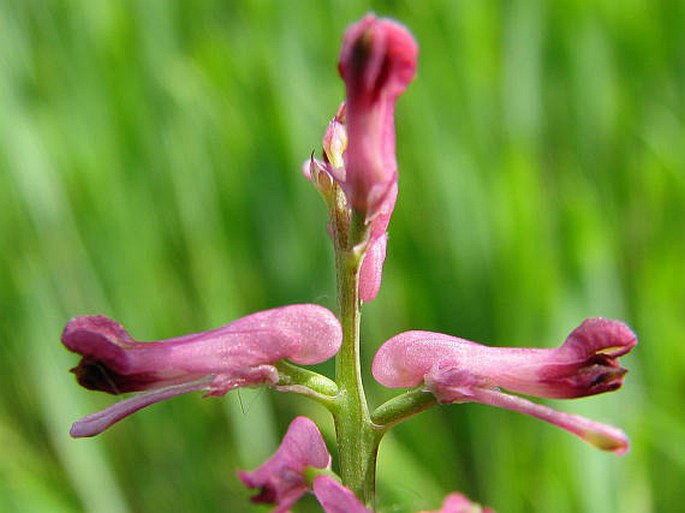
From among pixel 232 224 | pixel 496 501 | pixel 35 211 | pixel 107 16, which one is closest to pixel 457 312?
pixel 496 501

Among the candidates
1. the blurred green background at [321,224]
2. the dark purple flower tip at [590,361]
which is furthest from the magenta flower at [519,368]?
the blurred green background at [321,224]

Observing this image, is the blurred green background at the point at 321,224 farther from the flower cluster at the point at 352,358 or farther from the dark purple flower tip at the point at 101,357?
the dark purple flower tip at the point at 101,357

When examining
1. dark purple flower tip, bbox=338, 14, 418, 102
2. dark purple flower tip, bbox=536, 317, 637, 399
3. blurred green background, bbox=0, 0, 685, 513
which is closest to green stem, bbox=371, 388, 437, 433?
dark purple flower tip, bbox=536, 317, 637, 399

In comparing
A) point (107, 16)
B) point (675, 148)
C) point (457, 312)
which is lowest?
point (457, 312)

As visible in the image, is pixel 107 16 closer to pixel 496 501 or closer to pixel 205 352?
pixel 496 501

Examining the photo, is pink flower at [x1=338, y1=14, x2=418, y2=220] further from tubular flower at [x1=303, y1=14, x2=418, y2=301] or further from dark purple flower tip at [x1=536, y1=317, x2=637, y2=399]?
dark purple flower tip at [x1=536, y1=317, x2=637, y2=399]

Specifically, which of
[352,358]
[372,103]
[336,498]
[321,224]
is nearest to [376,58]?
[372,103]

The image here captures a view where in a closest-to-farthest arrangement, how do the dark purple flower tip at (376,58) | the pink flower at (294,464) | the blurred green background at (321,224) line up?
1. the dark purple flower tip at (376,58)
2. the pink flower at (294,464)
3. the blurred green background at (321,224)
